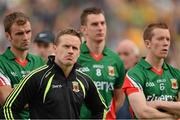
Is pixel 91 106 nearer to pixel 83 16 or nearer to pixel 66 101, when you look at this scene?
pixel 66 101

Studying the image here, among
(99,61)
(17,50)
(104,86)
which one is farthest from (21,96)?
(99,61)

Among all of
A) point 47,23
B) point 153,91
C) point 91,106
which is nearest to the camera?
point 91,106

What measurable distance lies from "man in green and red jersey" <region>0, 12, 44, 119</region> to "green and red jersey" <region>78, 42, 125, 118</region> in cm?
93

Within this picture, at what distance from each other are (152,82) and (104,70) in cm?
111

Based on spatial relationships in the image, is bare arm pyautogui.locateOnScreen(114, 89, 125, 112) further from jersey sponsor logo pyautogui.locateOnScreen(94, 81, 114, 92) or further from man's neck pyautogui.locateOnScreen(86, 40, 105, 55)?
man's neck pyautogui.locateOnScreen(86, 40, 105, 55)

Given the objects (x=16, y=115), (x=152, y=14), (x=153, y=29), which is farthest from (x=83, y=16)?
(x=152, y=14)

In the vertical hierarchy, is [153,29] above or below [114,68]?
above

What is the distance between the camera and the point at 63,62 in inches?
271

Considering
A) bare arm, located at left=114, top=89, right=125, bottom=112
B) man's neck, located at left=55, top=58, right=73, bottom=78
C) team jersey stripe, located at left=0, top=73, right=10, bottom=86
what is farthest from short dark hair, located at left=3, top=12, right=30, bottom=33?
bare arm, located at left=114, top=89, right=125, bottom=112

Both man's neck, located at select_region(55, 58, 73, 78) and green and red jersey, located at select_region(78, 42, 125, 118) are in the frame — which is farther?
green and red jersey, located at select_region(78, 42, 125, 118)

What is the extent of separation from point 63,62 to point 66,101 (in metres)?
0.43

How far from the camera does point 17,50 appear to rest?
807 cm

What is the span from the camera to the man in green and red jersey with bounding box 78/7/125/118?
879cm

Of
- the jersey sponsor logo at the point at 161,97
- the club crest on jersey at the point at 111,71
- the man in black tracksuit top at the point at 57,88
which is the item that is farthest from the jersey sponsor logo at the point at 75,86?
the club crest on jersey at the point at 111,71
